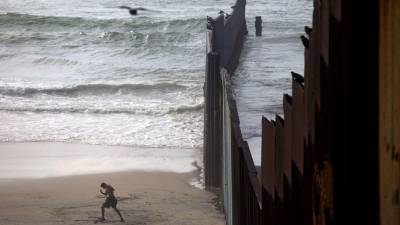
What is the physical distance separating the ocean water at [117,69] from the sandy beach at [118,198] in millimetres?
1213

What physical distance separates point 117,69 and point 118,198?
17837mm

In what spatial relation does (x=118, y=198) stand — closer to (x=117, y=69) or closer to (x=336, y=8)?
(x=336, y=8)

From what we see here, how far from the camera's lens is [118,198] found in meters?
14.1

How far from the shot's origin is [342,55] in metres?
2.17

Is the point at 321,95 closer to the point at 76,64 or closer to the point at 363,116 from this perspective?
the point at 363,116

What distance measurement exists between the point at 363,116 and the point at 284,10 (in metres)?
45.8

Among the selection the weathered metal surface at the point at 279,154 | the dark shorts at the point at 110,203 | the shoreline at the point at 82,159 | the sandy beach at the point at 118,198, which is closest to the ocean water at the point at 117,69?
the shoreline at the point at 82,159

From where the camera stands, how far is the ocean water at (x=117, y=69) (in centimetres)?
2002

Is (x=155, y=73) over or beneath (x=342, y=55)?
beneath

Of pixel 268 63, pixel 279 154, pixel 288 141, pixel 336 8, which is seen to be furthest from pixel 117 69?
pixel 336 8

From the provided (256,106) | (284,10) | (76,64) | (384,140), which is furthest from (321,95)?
(284,10)

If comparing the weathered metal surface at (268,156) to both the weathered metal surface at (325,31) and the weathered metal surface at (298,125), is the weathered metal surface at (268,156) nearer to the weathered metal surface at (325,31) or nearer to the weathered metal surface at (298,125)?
the weathered metal surface at (298,125)

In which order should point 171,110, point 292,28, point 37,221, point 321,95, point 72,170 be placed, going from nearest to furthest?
point 321,95 → point 37,221 → point 72,170 → point 171,110 → point 292,28

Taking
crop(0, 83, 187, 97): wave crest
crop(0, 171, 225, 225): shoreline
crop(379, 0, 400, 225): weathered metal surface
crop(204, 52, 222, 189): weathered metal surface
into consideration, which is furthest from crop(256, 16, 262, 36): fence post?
crop(379, 0, 400, 225): weathered metal surface
